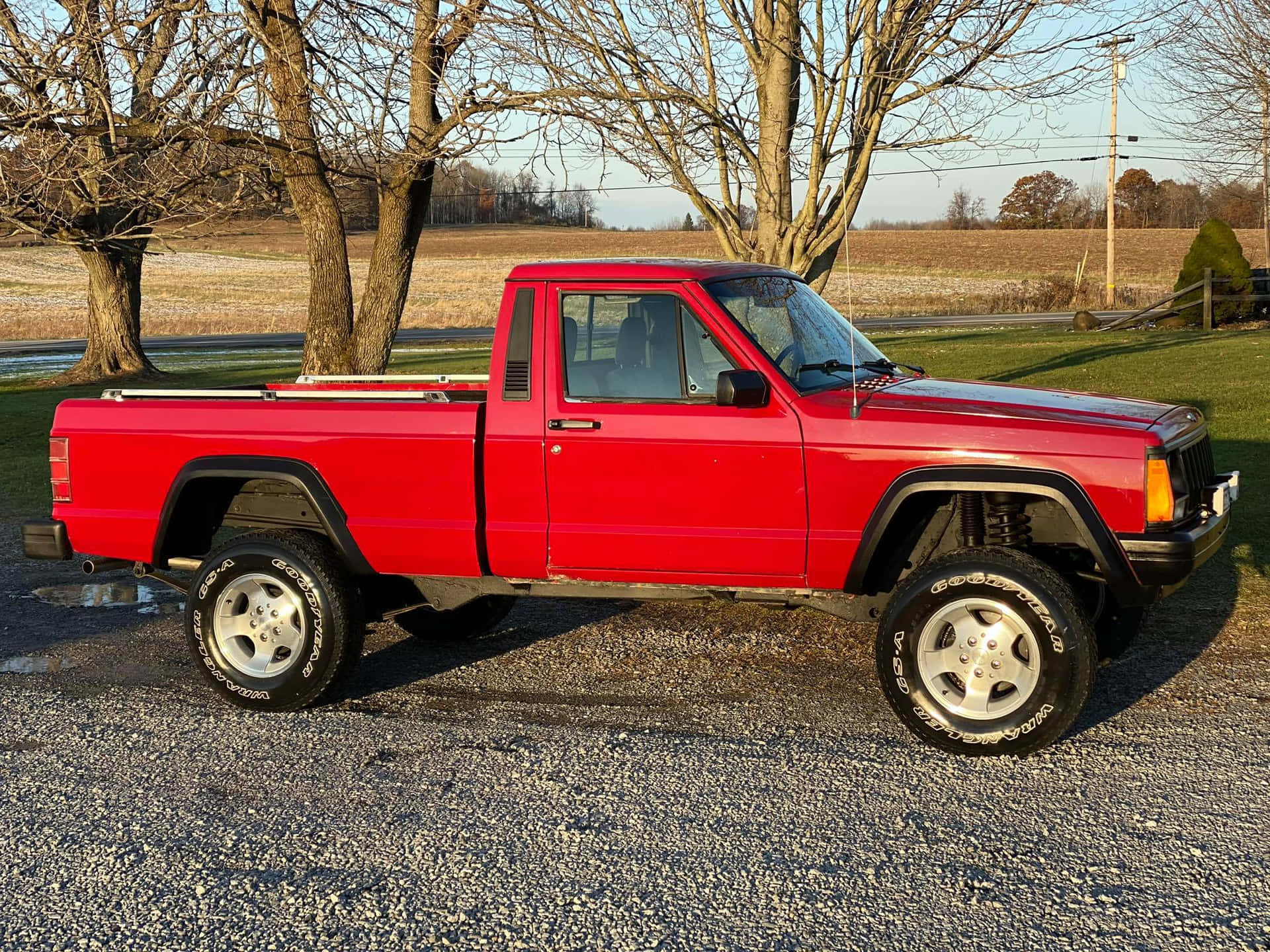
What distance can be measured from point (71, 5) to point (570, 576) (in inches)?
450

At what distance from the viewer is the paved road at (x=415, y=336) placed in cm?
3638

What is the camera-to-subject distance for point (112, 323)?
24.0 m

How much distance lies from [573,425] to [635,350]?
45 centimetres

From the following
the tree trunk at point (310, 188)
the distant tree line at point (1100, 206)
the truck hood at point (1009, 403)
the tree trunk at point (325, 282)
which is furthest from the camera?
the distant tree line at point (1100, 206)

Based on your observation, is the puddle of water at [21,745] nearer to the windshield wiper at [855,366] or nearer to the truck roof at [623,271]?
the truck roof at [623,271]

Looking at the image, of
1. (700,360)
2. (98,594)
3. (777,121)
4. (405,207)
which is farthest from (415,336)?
(700,360)

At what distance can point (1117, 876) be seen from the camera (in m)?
3.96

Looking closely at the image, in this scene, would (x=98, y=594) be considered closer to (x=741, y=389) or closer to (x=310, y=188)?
(x=741, y=389)

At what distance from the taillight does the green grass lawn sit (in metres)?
5.43

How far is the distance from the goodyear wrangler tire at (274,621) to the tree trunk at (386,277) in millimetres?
8516

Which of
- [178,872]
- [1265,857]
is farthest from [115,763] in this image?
[1265,857]

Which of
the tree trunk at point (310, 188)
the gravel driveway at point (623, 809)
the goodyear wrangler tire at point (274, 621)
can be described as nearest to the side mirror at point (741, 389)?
the gravel driveway at point (623, 809)

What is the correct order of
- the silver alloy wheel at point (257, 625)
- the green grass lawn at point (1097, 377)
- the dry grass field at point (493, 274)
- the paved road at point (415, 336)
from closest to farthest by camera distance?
the silver alloy wheel at point (257, 625) → the green grass lawn at point (1097, 377) → the paved road at point (415, 336) → the dry grass field at point (493, 274)

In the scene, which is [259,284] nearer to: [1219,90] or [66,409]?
[1219,90]
